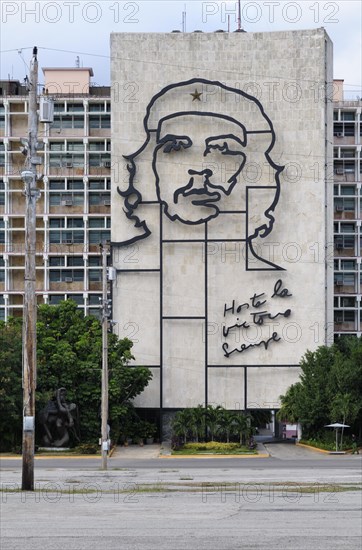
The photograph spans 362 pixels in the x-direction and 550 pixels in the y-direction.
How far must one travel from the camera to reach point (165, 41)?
72312mm

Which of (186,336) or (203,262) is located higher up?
(203,262)

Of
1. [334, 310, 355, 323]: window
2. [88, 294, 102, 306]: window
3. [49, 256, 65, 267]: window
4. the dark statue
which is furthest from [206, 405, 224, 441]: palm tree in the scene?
[49, 256, 65, 267]: window

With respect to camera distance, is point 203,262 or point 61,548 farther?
point 203,262

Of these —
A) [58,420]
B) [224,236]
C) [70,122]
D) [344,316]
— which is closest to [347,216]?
[344,316]

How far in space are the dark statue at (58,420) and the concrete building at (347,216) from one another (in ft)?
123

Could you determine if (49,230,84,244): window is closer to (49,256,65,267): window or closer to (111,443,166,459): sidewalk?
(49,256,65,267): window

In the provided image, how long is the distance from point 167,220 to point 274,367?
1156 centimetres

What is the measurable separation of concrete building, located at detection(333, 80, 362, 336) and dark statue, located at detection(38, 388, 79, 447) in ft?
123

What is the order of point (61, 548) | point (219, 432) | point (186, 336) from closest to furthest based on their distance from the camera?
point (61, 548) → point (219, 432) → point (186, 336)

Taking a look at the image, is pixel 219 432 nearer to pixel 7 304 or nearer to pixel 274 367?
pixel 274 367

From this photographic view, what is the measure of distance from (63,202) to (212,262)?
26.4 m

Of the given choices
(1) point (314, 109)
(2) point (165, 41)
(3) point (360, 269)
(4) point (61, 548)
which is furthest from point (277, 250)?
(4) point (61, 548)

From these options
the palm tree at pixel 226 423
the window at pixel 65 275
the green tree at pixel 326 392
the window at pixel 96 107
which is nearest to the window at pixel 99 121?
the window at pixel 96 107

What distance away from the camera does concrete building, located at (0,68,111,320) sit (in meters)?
93.9
